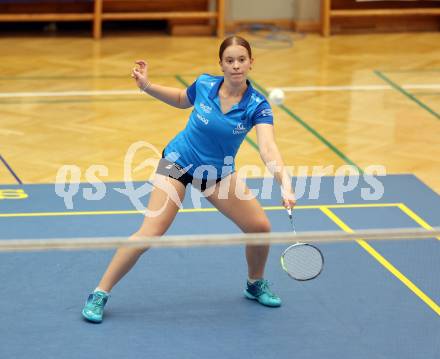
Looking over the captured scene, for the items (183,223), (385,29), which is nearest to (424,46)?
(385,29)

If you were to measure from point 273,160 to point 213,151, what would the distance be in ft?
1.48

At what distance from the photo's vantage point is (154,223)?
6367 millimetres

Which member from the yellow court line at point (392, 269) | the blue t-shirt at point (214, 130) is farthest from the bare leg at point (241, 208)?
the yellow court line at point (392, 269)

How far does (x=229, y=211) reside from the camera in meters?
6.46

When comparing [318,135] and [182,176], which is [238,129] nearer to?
[182,176]

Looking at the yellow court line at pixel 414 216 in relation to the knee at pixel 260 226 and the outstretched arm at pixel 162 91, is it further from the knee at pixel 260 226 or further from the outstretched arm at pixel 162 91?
the outstretched arm at pixel 162 91

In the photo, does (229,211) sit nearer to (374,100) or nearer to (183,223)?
(183,223)

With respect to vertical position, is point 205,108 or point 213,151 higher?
point 205,108

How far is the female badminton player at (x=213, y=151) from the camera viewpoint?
20.6ft

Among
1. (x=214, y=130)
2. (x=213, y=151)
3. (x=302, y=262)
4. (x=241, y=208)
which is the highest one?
(x=214, y=130)

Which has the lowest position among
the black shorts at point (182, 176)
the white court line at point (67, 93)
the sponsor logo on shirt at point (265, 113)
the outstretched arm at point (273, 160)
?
the white court line at point (67, 93)

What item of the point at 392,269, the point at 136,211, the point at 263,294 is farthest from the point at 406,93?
the point at 263,294

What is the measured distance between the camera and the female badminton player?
20.6 ft

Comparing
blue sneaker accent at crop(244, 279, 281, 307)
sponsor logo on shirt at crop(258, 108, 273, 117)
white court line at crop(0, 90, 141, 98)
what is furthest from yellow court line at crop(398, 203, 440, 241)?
white court line at crop(0, 90, 141, 98)
